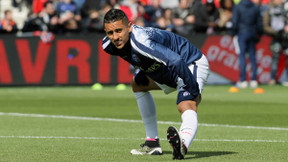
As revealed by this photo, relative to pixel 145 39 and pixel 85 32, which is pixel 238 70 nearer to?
pixel 85 32

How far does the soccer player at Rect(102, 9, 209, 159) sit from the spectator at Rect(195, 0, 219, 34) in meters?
14.9

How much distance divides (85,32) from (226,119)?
34.6 feet

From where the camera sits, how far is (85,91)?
19.7 m

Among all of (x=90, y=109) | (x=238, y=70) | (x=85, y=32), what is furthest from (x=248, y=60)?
(x=90, y=109)

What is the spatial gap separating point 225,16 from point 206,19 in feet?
2.27

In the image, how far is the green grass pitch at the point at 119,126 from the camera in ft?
25.3

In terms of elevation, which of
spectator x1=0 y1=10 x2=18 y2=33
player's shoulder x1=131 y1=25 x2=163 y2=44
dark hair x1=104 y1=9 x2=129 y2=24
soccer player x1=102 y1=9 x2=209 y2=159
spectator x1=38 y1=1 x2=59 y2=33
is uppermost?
dark hair x1=104 y1=9 x2=129 y2=24

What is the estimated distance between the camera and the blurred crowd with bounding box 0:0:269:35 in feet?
70.9

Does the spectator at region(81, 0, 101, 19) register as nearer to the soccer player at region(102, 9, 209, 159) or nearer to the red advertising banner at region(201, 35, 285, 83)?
the red advertising banner at region(201, 35, 285, 83)

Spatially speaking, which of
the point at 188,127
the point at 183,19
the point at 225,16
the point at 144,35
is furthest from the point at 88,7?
the point at 188,127

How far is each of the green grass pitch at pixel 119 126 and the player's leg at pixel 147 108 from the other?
0.18m

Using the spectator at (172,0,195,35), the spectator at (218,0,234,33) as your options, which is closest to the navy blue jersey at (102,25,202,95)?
the spectator at (172,0,195,35)

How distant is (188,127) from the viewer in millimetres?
7020

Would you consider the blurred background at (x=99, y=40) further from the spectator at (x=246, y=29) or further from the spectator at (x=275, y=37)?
the spectator at (x=246, y=29)
